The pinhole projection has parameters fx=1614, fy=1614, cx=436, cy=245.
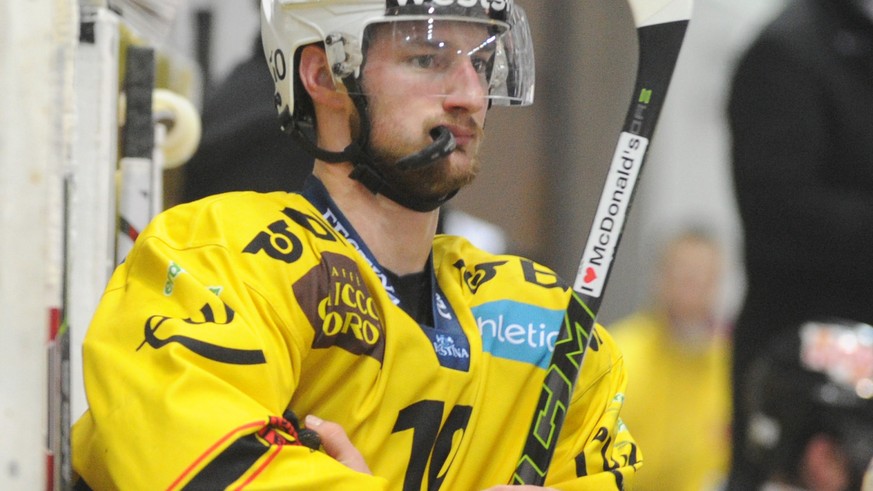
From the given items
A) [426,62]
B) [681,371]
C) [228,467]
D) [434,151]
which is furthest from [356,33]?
[681,371]

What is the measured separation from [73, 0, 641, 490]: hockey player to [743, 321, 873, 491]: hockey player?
1892 millimetres

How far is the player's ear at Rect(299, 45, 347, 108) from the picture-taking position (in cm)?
273

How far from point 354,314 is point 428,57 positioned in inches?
17.7

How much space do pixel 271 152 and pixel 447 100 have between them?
4.36 feet

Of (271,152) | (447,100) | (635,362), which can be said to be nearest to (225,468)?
(447,100)

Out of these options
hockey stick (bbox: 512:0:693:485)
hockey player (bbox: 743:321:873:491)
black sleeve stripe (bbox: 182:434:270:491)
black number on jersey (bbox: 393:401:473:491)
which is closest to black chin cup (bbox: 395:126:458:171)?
hockey stick (bbox: 512:0:693:485)

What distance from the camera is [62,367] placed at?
229cm

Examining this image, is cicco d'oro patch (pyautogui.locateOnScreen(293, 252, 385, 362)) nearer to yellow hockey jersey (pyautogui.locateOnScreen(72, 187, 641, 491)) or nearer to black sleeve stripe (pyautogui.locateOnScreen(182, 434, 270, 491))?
yellow hockey jersey (pyautogui.locateOnScreen(72, 187, 641, 491))

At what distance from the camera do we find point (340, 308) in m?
2.46

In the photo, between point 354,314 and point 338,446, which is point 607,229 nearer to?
point 354,314

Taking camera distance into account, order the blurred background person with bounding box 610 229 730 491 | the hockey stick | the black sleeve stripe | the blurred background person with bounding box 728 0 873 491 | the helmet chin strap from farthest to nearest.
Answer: the blurred background person with bounding box 610 229 730 491, the blurred background person with bounding box 728 0 873 491, the helmet chin strap, the hockey stick, the black sleeve stripe

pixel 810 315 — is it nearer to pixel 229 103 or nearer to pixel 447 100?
pixel 229 103

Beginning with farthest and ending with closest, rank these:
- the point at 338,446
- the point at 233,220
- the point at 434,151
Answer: the point at 434,151 < the point at 233,220 < the point at 338,446

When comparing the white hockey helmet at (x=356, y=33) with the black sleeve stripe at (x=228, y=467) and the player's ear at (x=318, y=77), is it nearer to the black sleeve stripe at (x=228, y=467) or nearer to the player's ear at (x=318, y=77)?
the player's ear at (x=318, y=77)
